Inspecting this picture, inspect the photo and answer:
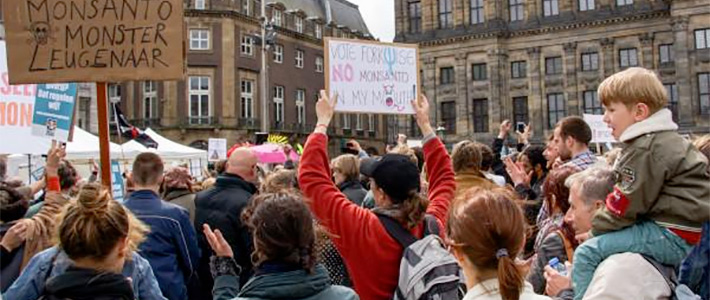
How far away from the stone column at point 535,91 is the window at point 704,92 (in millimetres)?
9316

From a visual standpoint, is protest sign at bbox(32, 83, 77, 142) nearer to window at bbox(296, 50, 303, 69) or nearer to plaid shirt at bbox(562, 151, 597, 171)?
plaid shirt at bbox(562, 151, 597, 171)

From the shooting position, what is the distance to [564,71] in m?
42.9

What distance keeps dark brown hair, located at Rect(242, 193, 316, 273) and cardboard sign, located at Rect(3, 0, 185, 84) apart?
Result: 2.45 metres

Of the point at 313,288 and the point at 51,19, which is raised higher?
the point at 51,19

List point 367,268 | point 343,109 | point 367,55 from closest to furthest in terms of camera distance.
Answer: point 367,268, point 343,109, point 367,55

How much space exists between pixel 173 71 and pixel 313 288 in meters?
2.79

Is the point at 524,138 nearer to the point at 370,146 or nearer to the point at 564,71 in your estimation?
the point at 564,71

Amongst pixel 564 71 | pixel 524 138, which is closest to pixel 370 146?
pixel 564 71

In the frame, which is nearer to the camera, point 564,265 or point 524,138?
point 564,265

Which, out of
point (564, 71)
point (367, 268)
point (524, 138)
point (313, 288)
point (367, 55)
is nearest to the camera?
point (313, 288)

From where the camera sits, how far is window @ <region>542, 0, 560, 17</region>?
4336 cm

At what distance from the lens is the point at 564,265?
3.48 m

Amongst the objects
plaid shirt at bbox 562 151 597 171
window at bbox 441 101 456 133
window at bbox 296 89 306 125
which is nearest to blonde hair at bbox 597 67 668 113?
plaid shirt at bbox 562 151 597 171

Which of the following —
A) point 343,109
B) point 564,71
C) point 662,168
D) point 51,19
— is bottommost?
point 662,168
